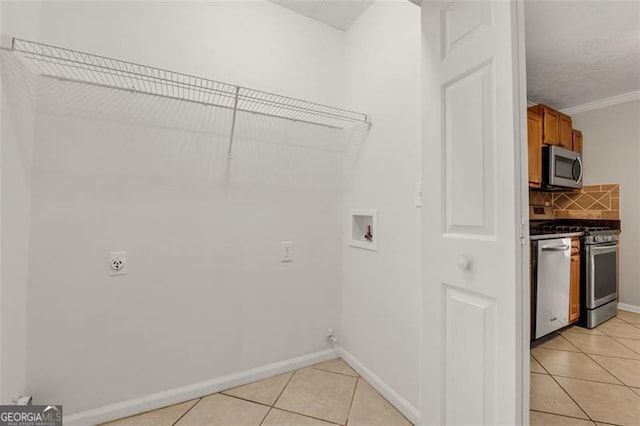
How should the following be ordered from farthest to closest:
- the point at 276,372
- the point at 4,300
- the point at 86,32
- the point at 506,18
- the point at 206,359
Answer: the point at 276,372
the point at 206,359
the point at 86,32
the point at 4,300
the point at 506,18

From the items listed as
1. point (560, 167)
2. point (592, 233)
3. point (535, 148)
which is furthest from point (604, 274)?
point (535, 148)

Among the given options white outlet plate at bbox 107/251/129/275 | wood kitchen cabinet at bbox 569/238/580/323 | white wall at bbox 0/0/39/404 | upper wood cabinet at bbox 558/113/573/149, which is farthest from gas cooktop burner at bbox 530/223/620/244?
white wall at bbox 0/0/39/404

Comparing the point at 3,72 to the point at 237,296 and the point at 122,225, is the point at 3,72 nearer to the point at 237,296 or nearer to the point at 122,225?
the point at 122,225

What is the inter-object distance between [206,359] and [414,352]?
1214mm

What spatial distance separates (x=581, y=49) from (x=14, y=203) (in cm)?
375

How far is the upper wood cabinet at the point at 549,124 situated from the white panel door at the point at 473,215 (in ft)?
8.25

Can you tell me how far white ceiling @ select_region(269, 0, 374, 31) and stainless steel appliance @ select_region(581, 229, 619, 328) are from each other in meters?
3.00

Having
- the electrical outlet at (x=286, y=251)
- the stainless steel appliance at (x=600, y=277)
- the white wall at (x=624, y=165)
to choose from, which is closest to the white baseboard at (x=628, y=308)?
the white wall at (x=624, y=165)

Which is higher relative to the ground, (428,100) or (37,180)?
(428,100)

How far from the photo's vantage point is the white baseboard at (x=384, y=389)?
4.66ft

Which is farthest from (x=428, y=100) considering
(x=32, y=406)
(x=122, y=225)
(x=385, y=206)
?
(x=32, y=406)

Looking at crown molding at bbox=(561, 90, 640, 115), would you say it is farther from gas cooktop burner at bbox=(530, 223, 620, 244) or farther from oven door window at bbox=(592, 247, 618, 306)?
oven door window at bbox=(592, 247, 618, 306)

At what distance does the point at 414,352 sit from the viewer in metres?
1.45

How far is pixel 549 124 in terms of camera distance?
292 cm
